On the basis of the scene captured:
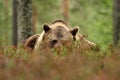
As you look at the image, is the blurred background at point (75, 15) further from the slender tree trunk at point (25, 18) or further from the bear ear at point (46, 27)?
the bear ear at point (46, 27)

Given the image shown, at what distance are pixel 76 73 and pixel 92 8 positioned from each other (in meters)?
44.4

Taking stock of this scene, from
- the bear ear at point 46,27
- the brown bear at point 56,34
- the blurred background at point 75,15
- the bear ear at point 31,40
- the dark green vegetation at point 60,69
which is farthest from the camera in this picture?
the blurred background at point 75,15

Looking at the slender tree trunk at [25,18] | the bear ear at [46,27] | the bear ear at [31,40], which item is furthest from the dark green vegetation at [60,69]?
the slender tree trunk at [25,18]

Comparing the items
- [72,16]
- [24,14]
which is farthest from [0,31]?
Answer: [24,14]

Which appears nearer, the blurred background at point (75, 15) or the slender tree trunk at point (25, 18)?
the slender tree trunk at point (25, 18)

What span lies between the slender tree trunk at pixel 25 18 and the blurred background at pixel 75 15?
1609cm

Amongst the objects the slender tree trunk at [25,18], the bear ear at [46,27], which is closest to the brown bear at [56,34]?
the bear ear at [46,27]

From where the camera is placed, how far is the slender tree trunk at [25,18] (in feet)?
46.0

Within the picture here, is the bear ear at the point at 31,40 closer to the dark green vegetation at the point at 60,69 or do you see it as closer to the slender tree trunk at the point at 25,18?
the slender tree trunk at the point at 25,18

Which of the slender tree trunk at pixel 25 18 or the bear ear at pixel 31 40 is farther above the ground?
the slender tree trunk at pixel 25 18

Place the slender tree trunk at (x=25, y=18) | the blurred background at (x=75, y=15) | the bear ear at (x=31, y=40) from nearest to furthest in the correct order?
the bear ear at (x=31, y=40)
the slender tree trunk at (x=25, y=18)
the blurred background at (x=75, y=15)

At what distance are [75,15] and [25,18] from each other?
37342 millimetres

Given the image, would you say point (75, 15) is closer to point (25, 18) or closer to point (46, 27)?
point (25, 18)

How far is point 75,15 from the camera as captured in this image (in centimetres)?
5147
